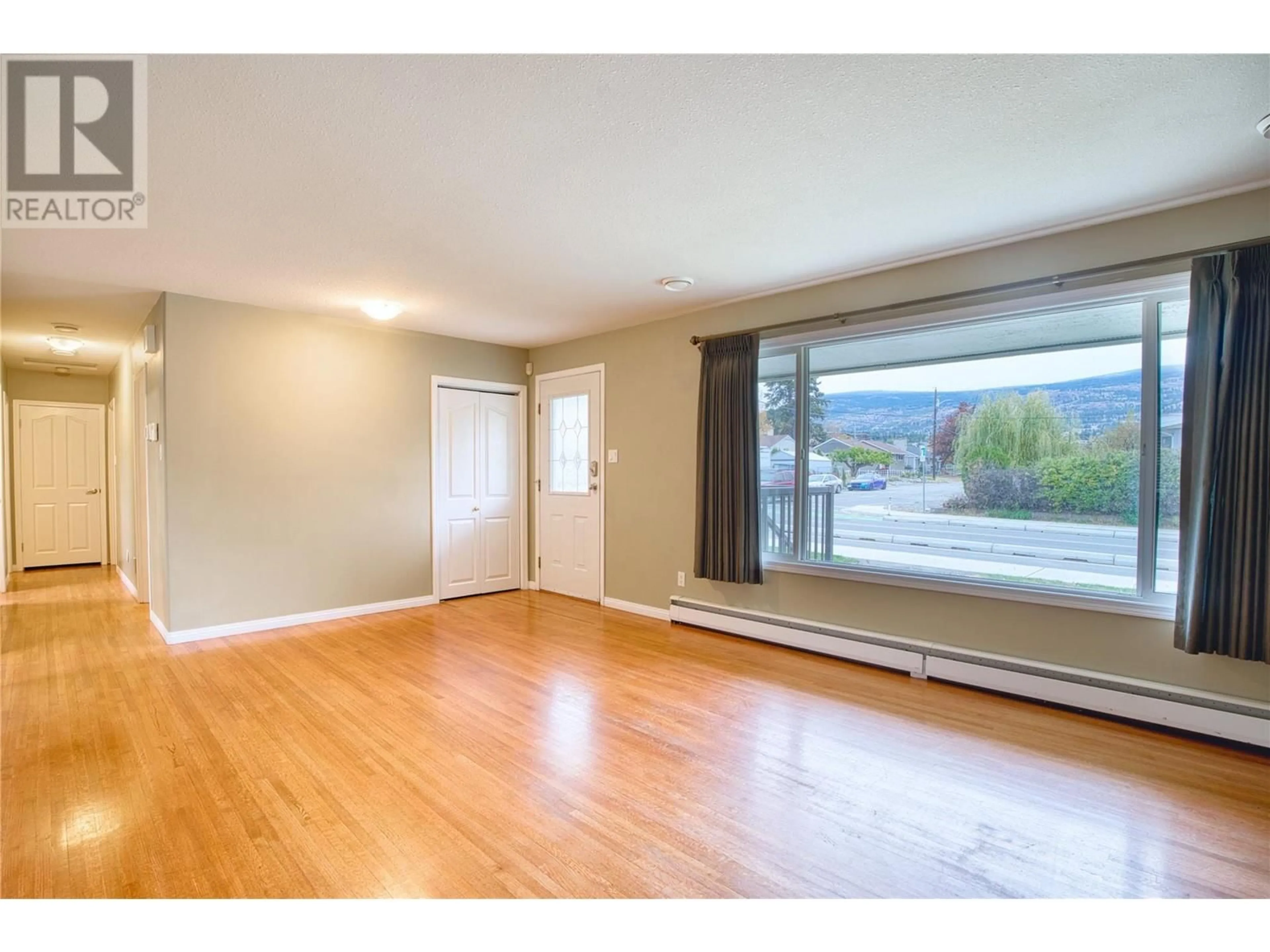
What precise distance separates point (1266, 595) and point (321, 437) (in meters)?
5.73

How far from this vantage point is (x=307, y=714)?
2.99 m

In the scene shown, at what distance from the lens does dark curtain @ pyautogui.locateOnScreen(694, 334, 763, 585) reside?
167 inches

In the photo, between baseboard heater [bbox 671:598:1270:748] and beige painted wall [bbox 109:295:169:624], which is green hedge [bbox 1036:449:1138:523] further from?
beige painted wall [bbox 109:295:169:624]

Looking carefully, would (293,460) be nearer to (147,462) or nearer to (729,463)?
(147,462)

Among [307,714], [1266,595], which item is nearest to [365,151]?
[307,714]

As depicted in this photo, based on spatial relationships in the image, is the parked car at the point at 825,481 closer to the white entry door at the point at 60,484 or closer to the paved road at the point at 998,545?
the paved road at the point at 998,545

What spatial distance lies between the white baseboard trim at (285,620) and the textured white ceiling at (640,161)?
7.93 feet

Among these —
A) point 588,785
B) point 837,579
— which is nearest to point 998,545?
point 837,579

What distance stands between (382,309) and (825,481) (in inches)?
134

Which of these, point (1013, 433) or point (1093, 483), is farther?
point (1013, 433)

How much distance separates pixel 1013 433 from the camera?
10.9 ft

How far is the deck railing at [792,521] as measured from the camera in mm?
4074
